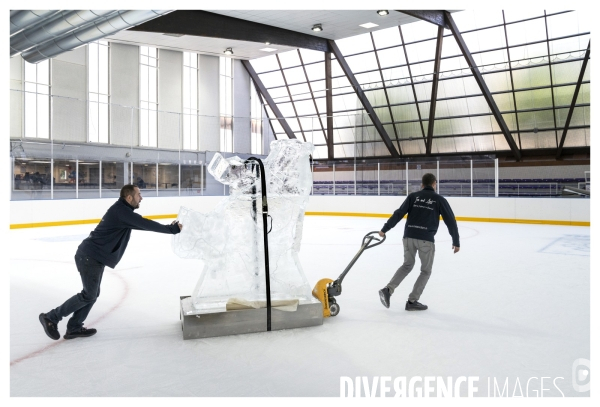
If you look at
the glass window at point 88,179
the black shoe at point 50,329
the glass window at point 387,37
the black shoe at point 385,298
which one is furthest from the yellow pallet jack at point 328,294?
the glass window at point 387,37

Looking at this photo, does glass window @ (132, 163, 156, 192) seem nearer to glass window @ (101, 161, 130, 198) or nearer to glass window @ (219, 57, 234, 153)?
glass window @ (101, 161, 130, 198)

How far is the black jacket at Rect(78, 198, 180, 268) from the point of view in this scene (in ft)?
13.3

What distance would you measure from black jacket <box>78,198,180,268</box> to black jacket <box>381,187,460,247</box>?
2384 millimetres

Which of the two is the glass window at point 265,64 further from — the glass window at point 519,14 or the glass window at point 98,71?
the glass window at point 519,14

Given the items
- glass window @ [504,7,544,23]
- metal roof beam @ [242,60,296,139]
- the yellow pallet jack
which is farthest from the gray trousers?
metal roof beam @ [242,60,296,139]

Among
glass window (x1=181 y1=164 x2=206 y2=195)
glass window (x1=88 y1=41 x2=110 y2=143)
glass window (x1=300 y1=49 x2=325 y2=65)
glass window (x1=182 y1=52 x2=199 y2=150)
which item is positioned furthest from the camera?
glass window (x1=182 y1=52 x2=199 y2=150)

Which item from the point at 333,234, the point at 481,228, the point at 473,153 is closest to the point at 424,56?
the point at 473,153

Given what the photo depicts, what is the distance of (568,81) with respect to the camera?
70.8 ft

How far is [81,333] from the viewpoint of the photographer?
4.28 m

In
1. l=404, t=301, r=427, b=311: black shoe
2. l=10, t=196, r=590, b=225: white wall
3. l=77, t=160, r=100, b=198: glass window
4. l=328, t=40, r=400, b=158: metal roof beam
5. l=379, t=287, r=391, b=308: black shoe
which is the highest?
l=328, t=40, r=400, b=158: metal roof beam

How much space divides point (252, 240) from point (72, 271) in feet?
13.8

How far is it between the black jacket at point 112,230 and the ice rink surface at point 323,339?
743mm

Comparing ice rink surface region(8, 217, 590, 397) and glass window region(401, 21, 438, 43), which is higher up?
glass window region(401, 21, 438, 43)
